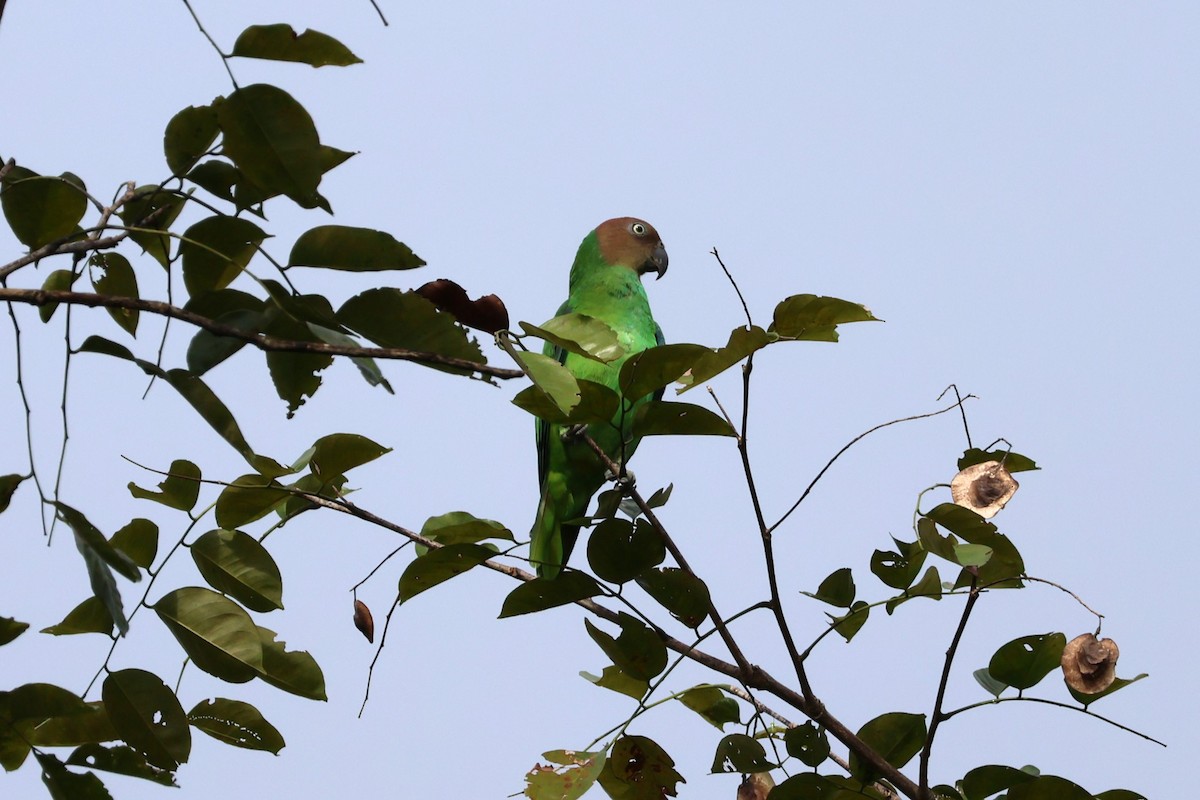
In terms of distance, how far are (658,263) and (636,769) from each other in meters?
3.12

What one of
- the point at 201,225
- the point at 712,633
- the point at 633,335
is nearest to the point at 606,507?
the point at 712,633

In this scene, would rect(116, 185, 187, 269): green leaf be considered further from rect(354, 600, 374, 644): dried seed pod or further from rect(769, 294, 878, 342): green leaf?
rect(354, 600, 374, 644): dried seed pod

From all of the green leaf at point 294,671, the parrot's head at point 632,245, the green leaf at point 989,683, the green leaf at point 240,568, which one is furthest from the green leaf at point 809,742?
the parrot's head at point 632,245

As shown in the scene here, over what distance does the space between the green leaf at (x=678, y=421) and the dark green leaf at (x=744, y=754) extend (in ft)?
1.98

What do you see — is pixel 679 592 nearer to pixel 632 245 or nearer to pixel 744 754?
pixel 744 754

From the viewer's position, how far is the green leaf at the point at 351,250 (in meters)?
1.42

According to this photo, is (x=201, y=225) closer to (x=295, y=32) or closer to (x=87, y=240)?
(x=87, y=240)

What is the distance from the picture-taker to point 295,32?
1.35 meters

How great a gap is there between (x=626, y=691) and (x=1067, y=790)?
764 millimetres

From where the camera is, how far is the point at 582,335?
1.53 metres

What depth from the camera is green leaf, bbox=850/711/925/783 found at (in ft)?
6.51

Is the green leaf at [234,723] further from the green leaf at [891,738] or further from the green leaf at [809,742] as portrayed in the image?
the green leaf at [891,738]

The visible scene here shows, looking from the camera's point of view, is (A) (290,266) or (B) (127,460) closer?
(A) (290,266)

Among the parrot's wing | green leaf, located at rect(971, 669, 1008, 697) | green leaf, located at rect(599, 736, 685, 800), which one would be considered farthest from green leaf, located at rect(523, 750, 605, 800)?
the parrot's wing
